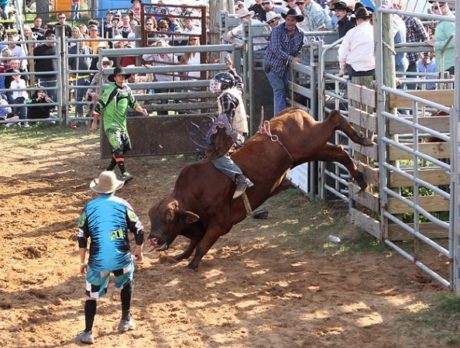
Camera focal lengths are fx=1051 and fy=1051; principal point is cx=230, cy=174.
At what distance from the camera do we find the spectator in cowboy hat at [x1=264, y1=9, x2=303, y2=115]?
14.1m

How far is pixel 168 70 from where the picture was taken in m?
15.9

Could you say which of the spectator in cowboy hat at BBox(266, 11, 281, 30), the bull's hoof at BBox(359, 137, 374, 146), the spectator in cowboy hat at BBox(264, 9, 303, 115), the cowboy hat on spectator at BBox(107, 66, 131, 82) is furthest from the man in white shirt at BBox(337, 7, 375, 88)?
the spectator in cowboy hat at BBox(266, 11, 281, 30)

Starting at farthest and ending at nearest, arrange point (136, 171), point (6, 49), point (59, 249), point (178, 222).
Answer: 1. point (6, 49)
2. point (136, 171)
3. point (59, 249)
4. point (178, 222)

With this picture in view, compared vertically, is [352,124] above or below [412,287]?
above

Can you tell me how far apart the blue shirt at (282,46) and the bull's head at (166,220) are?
4.48m

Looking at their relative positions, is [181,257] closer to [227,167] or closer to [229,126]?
[227,167]

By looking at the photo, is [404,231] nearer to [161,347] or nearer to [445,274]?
[445,274]

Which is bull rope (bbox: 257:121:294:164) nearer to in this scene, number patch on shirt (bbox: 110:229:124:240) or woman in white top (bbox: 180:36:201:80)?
number patch on shirt (bbox: 110:229:124:240)

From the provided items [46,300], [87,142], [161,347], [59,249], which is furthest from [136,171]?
[161,347]

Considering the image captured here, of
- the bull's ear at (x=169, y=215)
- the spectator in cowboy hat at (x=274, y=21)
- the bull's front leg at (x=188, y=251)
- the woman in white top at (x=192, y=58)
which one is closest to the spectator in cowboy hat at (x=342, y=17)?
the spectator in cowboy hat at (x=274, y=21)

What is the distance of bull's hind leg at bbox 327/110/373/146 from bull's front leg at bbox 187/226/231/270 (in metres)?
1.70

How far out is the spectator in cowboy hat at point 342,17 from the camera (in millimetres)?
13961

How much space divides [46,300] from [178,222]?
159 centimetres

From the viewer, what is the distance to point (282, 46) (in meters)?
14.2
